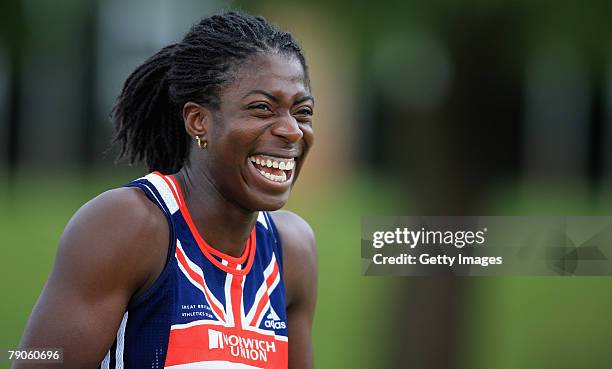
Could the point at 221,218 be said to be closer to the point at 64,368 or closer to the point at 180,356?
the point at 180,356

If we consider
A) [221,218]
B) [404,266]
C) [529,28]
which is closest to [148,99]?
[221,218]

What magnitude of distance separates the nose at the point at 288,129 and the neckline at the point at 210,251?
0.32 meters

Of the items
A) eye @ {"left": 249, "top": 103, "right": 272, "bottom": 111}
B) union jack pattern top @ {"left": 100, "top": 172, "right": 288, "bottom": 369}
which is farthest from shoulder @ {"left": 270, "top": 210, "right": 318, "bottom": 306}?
eye @ {"left": 249, "top": 103, "right": 272, "bottom": 111}

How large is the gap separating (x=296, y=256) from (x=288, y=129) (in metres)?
0.54

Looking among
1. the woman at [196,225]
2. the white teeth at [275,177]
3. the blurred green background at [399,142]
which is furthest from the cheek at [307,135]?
the blurred green background at [399,142]

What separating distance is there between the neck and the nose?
0.25 m

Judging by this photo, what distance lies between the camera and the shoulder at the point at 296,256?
10.2 ft

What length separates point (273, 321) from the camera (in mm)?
2906

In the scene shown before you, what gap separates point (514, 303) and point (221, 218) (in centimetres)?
516

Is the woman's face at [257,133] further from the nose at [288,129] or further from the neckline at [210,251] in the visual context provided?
the neckline at [210,251]

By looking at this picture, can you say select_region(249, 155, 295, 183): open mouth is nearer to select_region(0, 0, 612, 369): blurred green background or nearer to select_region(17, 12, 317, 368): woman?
select_region(17, 12, 317, 368): woman

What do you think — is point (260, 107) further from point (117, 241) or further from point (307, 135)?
point (117, 241)

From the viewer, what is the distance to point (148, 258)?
2568 millimetres

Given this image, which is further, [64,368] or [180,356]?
[180,356]
